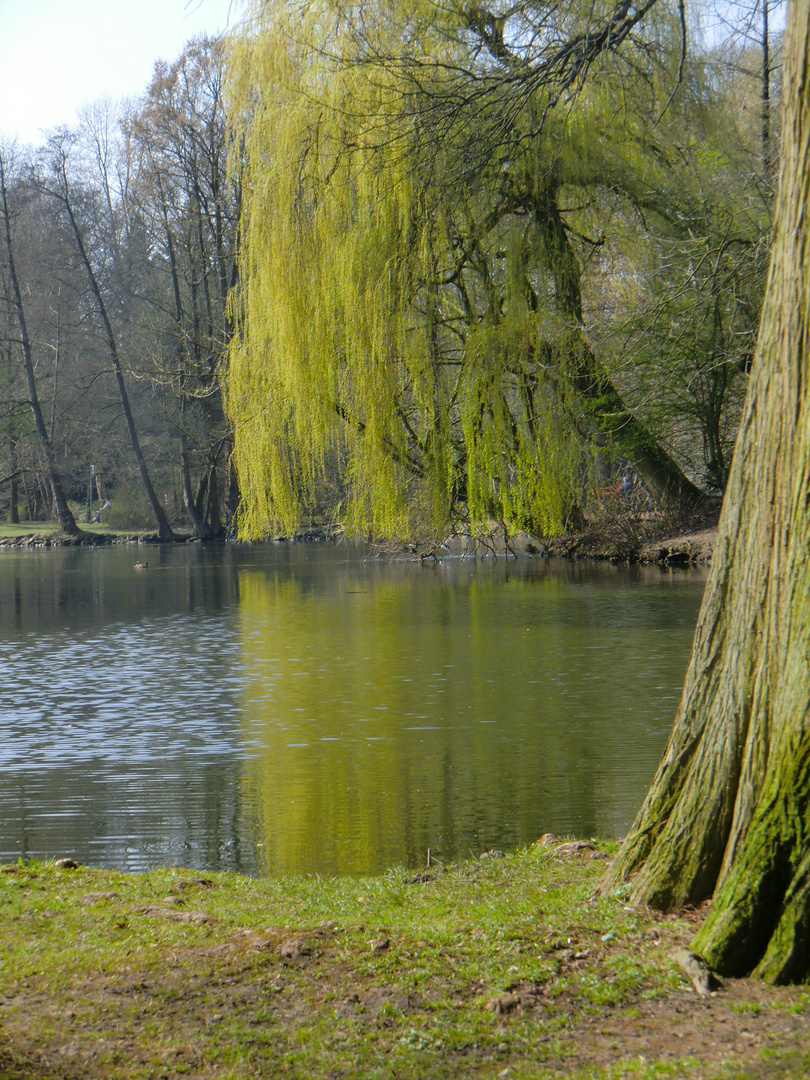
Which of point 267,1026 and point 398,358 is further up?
point 398,358

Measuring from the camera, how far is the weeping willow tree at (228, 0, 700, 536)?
1484 centimetres

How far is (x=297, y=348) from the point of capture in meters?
15.6

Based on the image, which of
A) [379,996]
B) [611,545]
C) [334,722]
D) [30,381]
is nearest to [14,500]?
[30,381]

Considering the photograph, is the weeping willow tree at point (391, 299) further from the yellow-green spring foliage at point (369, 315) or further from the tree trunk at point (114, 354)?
the tree trunk at point (114, 354)

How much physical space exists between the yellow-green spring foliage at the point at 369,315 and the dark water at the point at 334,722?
7.05 feet

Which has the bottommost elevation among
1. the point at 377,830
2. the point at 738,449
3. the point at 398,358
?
the point at 377,830

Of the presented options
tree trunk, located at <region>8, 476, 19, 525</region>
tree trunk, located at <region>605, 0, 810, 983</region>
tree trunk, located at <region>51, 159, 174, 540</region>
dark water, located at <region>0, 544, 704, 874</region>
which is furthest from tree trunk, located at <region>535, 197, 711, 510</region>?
tree trunk, located at <region>8, 476, 19, 525</region>

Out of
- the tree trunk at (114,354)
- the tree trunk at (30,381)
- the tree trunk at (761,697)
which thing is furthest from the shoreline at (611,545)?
the tree trunk at (30,381)

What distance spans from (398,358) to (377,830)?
9637 millimetres

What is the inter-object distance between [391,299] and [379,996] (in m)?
12.5

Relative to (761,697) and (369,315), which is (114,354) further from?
(761,697)

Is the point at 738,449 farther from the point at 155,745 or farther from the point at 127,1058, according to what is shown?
the point at 155,745

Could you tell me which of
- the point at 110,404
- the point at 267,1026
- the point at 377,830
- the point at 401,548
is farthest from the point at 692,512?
the point at 110,404

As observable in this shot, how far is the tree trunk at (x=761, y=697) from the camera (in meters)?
3.58
